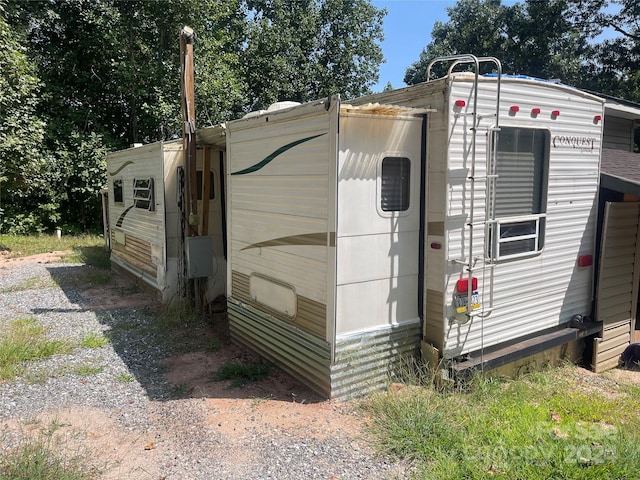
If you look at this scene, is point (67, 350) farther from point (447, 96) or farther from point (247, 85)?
point (247, 85)

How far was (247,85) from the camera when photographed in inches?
734

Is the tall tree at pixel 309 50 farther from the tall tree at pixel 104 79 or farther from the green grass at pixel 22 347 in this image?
the green grass at pixel 22 347

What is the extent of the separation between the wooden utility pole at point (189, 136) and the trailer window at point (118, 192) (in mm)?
3317

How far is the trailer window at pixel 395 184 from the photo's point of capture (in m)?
4.24

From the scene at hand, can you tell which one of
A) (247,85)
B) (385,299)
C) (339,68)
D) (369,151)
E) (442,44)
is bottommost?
(385,299)

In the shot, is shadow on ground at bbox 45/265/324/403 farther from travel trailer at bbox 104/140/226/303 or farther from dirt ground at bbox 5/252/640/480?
travel trailer at bbox 104/140/226/303

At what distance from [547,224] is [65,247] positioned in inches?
493

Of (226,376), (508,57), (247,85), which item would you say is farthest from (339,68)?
(226,376)

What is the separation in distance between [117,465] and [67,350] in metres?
2.61

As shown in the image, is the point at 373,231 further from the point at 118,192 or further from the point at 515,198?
the point at 118,192

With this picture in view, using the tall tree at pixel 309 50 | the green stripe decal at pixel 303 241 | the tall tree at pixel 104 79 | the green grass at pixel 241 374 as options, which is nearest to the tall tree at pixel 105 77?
the tall tree at pixel 104 79

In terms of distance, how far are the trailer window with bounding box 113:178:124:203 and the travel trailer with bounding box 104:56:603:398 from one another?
17.7 ft

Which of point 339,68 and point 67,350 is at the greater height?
point 339,68

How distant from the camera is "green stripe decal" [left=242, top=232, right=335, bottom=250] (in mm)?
4141
